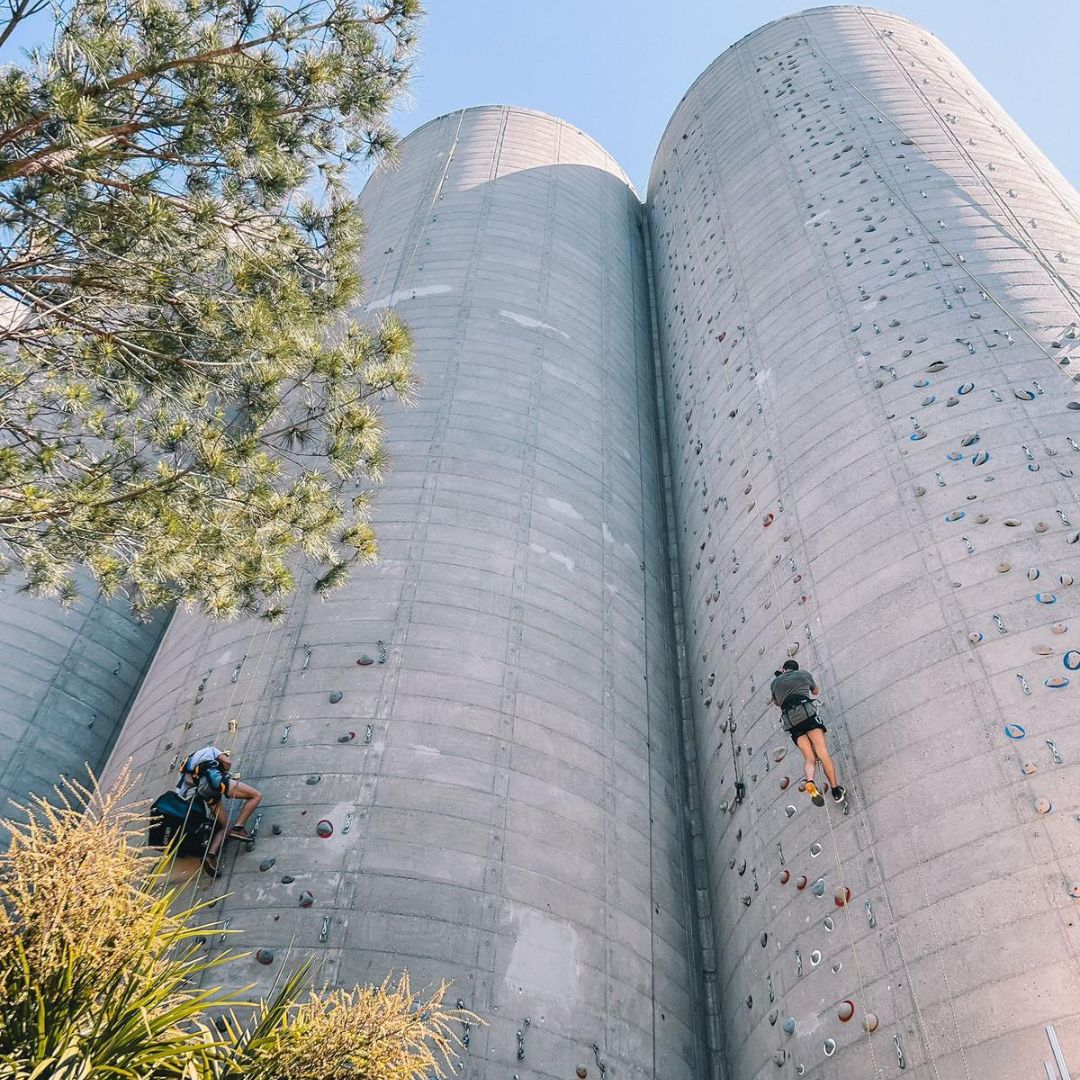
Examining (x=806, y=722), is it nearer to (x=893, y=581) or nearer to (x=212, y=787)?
(x=893, y=581)

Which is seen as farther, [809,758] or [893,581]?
[893,581]

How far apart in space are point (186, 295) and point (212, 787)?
4.77m

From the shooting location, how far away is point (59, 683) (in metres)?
14.4

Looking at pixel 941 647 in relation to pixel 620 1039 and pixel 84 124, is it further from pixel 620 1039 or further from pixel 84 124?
pixel 84 124

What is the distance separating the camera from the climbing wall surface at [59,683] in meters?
13.2

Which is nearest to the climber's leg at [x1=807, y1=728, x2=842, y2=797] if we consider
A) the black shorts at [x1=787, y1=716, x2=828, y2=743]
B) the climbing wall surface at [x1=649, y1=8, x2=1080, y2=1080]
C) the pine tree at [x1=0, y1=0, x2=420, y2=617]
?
the black shorts at [x1=787, y1=716, x2=828, y2=743]

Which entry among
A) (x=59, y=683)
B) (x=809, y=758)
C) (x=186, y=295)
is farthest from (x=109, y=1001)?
(x=59, y=683)

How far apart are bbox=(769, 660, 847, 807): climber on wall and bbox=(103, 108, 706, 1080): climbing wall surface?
113 inches

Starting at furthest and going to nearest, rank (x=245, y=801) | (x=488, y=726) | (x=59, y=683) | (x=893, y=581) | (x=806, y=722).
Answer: (x=59, y=683) < (x=488, y=726) < (x=893, y=581) < (x=245, y=801) < (x=806, y=722)

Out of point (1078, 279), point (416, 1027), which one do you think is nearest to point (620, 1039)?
point (416, 1027)

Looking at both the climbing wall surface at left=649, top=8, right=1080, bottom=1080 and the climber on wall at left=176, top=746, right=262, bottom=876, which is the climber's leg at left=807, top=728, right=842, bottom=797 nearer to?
the climbing wall surface at left=649, top=8, right=1080, bottom=1080

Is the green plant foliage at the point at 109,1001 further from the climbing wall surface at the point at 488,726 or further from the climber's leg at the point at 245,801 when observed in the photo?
the climber's leg at the point at 245,801

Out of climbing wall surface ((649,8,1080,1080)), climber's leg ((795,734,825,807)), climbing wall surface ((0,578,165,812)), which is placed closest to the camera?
climbing wall surface ((649,8,1080,1080))

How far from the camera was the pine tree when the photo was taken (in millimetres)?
6340
